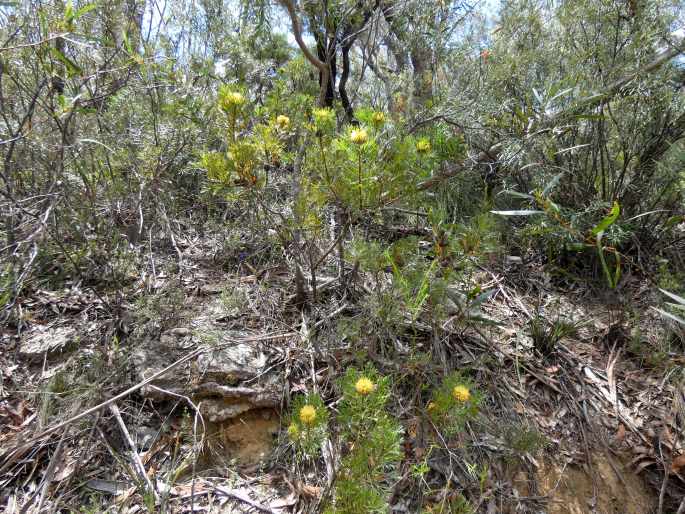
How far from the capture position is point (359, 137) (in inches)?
53.2

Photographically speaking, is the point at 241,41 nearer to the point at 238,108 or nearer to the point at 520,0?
the point at 238,108

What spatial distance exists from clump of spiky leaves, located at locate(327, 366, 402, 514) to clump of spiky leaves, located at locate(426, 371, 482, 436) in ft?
0.82

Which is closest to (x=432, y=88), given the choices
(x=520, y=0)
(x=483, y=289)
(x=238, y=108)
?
(x=520, y=0)

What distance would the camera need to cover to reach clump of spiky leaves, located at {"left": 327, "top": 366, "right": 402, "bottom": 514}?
1.13 m

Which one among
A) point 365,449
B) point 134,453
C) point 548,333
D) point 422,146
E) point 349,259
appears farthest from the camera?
→ point 548,333

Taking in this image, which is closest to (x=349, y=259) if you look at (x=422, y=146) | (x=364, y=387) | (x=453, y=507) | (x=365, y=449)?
(x=422, y=146)

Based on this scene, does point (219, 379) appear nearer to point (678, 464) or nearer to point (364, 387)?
point (364, 387)

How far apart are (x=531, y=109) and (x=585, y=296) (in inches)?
46.8

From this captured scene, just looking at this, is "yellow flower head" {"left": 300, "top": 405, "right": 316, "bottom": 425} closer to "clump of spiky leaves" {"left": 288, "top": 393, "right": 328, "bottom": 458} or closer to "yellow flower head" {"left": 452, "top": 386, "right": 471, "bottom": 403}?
"clump of spiky leaves" {"left": 288, "top": 393, "right": 328, "bottom": 458}

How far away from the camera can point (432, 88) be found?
A: 326 cm

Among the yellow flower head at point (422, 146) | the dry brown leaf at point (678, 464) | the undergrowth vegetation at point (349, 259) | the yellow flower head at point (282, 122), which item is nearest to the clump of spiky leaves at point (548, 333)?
the undergrowth vegetation at point (349, 259)

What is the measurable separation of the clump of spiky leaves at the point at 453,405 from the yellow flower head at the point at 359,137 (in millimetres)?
964

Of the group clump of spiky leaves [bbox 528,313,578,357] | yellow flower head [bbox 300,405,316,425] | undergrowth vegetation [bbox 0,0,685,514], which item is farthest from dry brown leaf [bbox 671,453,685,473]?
yellow flower head [bbox 300,405,316,425]

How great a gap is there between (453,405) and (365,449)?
1.42 feet
